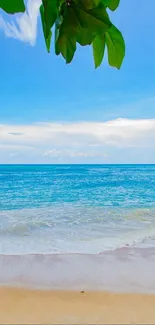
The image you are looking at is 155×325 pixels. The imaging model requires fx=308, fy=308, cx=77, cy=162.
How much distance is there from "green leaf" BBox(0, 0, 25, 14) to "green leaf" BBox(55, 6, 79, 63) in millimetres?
63

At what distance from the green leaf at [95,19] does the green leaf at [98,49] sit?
0.03 m

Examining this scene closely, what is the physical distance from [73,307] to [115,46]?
2466mm

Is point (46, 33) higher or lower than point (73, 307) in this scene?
higher

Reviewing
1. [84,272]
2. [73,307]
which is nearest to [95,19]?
[73,307]

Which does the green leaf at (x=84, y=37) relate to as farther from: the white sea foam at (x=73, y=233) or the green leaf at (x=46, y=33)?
the white sea foam at (x=73, y=233)

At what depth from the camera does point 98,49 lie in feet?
1.13

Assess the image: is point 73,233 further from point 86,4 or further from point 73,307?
point 86,4

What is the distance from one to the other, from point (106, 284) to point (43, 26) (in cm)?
295

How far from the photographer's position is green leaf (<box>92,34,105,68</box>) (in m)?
0.33

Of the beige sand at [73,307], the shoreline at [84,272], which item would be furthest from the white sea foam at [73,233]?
the beige sand at [73,307]

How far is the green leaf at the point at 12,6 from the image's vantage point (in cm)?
26

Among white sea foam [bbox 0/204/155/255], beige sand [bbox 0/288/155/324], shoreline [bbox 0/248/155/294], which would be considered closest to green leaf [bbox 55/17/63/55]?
beige sand [bbox 0/288/155/324]

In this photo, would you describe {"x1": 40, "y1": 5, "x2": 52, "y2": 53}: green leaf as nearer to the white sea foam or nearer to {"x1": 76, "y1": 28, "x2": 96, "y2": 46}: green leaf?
{"x1": 76, "y1": 28, "x2": 96, "y2": 46}: green leaf

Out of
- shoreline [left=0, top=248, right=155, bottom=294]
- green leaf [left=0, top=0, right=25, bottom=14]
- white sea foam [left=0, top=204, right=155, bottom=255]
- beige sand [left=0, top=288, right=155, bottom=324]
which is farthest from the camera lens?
white sea foam [left=0, top=204, right=155, bottom=255]
